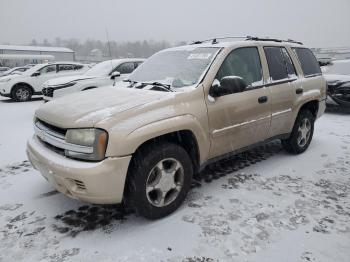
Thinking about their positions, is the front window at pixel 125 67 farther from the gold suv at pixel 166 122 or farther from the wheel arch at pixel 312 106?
the wheel arch at pixel 312 106

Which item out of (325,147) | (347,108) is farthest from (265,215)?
(347,108)

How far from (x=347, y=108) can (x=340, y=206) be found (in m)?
6.09

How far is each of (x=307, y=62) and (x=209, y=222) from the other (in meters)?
3.34

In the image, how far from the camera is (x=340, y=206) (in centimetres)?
339

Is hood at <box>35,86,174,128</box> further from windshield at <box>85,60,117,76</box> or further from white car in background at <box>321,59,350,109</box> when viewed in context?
white car in background at <box>321,59,350,109</box>

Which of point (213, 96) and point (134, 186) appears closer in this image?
point (134, 186)

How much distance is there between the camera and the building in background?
46.0 m

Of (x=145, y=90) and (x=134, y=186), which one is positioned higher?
(x=145, y=90)

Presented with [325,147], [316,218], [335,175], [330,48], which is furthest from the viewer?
[330,48]

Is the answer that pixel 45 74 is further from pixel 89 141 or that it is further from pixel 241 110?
pixel 89 141

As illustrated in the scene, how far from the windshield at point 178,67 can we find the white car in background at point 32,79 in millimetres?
8737

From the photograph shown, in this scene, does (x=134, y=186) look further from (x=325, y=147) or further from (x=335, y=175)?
(x=325, y=147)

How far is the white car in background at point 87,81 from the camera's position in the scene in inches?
338

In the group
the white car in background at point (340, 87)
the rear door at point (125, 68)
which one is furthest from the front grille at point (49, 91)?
the white car in background at point (340, 87)
